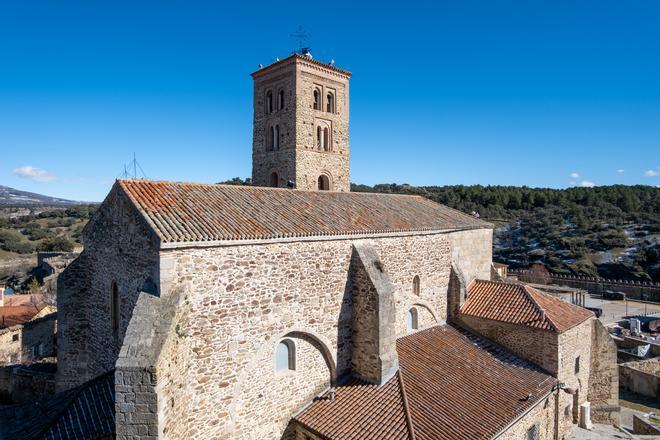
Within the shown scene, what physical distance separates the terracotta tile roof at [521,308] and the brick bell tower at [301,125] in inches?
326

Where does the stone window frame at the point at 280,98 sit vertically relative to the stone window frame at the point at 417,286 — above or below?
above

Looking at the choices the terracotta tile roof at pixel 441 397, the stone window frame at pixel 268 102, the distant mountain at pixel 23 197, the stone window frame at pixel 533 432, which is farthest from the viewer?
the distant mountain at pixel 23 197

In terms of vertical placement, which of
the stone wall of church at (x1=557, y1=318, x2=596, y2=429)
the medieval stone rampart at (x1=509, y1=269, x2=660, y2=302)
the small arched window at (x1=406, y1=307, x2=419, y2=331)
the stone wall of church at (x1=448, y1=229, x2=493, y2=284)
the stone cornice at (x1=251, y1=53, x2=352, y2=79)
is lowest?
the medieval stone rampart at (x1=509, y1=269, x2=660, y2=302)

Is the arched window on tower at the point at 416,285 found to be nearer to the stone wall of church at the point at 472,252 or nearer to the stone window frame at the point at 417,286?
the stone window frame at the point at 417,286

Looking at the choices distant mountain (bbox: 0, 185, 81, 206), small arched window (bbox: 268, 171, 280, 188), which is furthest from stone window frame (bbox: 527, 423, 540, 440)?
distant mountain (bbox: 0, 185, 81, 206)

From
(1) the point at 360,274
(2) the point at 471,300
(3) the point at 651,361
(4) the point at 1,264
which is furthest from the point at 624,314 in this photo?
(4) the point at 1,264

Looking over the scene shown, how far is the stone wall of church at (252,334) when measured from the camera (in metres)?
8.10

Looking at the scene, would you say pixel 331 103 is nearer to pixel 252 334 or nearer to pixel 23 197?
pixel 252 334

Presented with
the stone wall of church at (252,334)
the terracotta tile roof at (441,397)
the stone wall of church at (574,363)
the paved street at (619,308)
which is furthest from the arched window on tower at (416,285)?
the paved street at (619,308)

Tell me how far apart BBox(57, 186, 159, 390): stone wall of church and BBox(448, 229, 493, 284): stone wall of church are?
11248 mm

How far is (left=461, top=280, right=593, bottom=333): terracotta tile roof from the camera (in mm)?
13359

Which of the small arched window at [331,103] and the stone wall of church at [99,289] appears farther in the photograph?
the small arched window at [331,103]

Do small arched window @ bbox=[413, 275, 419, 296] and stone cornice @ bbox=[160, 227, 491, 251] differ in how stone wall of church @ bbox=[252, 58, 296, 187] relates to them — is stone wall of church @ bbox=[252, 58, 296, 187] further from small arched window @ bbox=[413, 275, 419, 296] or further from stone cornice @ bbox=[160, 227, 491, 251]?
small arched window @ bbox=[413, 275, 419, 296]

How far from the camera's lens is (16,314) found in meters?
23.2
